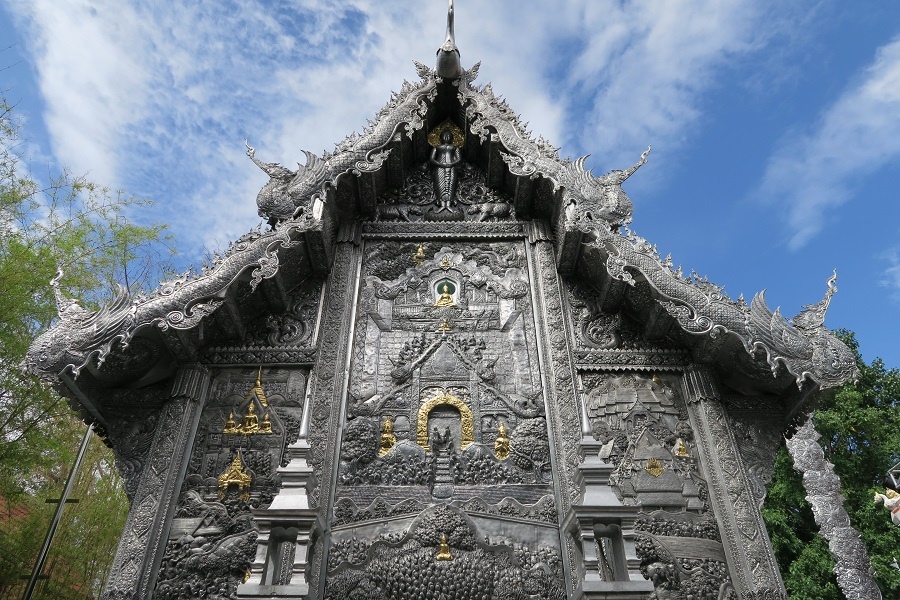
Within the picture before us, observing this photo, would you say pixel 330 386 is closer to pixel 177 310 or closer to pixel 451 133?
pixel 177 310

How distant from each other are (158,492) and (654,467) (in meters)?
4.81

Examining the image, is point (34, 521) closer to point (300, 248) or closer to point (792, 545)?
point (300, 248)

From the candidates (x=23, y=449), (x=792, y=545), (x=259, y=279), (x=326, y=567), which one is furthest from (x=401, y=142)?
(x=792, y=545)

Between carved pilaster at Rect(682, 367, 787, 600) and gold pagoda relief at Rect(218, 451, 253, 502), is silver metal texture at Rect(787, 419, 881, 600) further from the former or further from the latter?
gold pagoda relief at Rect(218, 451, 253, 502)

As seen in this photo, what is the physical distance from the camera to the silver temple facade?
5.23m

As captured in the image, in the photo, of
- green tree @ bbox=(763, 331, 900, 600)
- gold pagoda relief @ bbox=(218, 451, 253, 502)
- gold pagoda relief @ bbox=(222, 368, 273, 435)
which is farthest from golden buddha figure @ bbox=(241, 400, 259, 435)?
green tree @ bbox=(763, 331, 900, 600)

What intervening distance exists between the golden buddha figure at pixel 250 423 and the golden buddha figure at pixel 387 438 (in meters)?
1.30

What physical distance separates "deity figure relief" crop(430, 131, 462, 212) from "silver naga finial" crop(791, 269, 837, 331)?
437 centimetres

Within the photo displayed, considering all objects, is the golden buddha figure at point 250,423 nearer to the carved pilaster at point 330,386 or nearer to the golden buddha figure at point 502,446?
the carved pilaster at point 330,386

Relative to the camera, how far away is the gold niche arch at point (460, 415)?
20.0ft

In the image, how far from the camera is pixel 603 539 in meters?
4.81

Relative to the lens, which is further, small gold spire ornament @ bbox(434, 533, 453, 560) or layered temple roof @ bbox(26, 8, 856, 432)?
layered temple roof @ bbox(26, 8, 856, 432)

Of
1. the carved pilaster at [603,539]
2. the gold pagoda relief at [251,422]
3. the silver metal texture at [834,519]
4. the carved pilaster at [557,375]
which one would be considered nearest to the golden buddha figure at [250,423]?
the gold pagoda relief at [251,422]

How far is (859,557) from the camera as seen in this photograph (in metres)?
13.5
